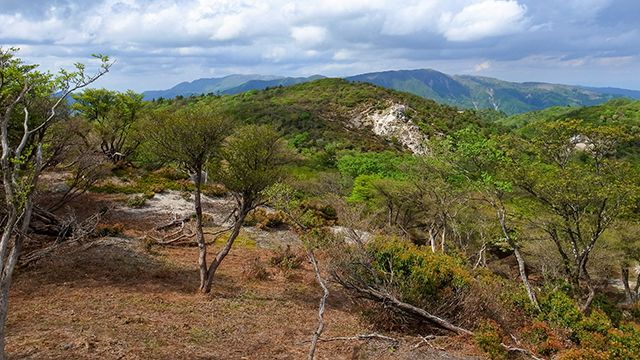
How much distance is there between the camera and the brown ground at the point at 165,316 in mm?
10820

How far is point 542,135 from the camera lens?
20.3 metres

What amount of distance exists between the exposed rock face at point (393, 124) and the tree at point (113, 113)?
195 feet

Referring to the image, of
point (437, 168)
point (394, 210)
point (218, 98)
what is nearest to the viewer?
point (437, 168)

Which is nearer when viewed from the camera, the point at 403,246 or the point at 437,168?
the point at 403,246

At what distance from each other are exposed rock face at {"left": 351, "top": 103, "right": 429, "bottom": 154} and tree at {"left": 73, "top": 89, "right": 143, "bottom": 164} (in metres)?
59.4

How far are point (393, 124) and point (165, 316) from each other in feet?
299

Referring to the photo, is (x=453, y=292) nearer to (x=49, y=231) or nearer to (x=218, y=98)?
(x=49, y=231)

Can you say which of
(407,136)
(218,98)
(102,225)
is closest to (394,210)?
(102,225)

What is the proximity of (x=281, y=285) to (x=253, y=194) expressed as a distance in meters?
5.10

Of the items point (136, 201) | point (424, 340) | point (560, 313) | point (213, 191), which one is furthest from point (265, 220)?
point (560, 313)

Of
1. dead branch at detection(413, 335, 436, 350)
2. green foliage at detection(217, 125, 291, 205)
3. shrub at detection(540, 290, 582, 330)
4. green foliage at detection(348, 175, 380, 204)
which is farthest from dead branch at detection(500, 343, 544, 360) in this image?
green foliage at detection(348, 175, 380, 204)

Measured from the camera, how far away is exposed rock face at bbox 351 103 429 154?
3740 inches

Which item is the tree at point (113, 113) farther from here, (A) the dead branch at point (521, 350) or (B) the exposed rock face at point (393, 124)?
(B) the exposed rock face at point (393, 124)

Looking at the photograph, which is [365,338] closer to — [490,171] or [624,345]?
[624,345]
